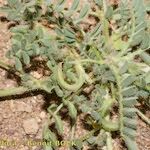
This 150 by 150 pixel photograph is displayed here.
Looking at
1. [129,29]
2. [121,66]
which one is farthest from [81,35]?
[121,66]

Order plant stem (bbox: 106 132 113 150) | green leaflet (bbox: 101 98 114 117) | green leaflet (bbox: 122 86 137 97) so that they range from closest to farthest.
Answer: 1. green leaflet (bbox: 122 86 137 97)
2. green leaflet (bbox: 101 98 114 117)
3. plant stem (bbox: 106 132 113 150)

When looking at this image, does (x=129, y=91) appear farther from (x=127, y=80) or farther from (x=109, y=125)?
(x=109, y=125)

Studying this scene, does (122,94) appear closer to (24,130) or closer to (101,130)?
(101,130)

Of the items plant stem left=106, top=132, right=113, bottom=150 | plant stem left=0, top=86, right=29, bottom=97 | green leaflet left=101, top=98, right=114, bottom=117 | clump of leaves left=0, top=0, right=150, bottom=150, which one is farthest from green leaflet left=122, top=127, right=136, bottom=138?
plant stem left=0, top=86, right=29, bottom=97

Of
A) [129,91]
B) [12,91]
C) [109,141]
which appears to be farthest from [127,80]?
[12,91]

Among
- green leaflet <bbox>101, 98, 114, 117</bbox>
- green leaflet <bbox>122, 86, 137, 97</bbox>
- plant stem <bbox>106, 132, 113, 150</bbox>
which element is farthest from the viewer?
plant stem <bbox>106, 132, 113, 150</bbox>

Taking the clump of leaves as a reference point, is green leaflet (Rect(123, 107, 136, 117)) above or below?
below

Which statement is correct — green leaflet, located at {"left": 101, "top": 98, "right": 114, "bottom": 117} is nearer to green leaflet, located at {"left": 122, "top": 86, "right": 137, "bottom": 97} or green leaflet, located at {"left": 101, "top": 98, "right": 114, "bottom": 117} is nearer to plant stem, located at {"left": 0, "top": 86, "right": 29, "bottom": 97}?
green leaflet, located at {"left": 122, "top": 86, "right": 137, "bottom": 97}

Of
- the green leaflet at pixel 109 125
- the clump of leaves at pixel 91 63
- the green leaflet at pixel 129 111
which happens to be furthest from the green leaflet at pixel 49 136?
the green leaflet at pixel 129 111
